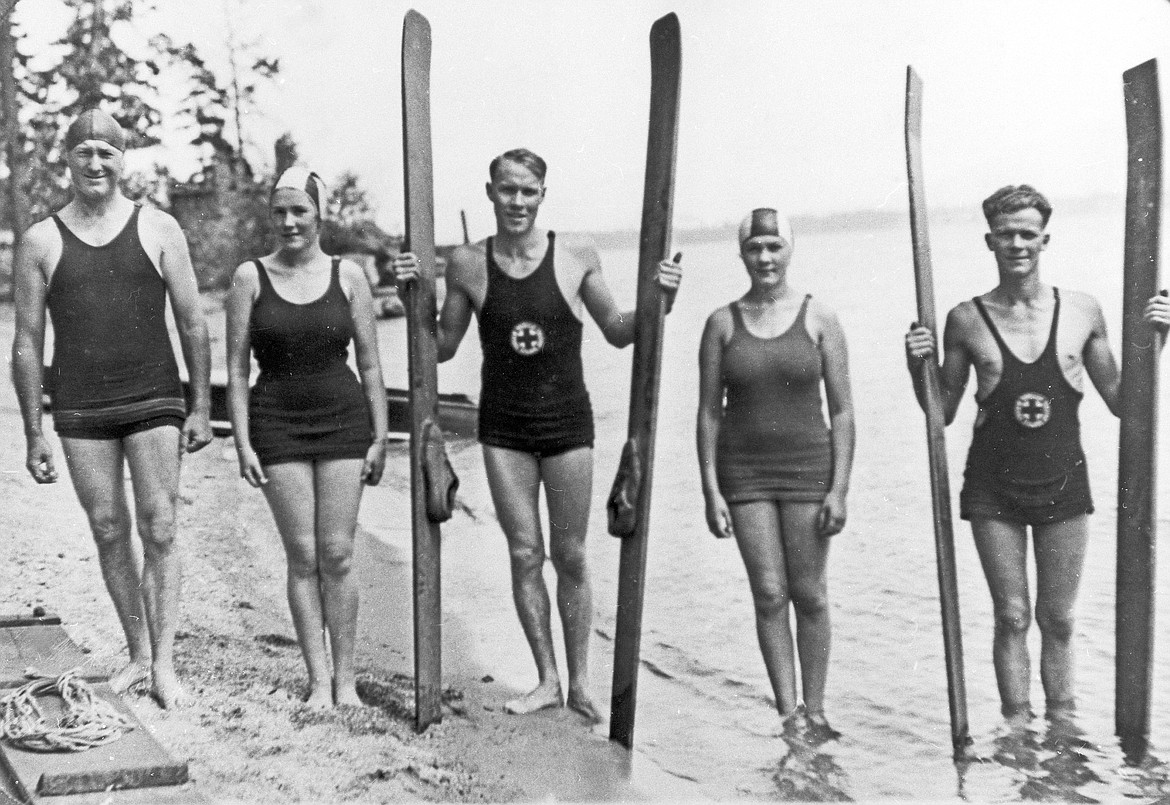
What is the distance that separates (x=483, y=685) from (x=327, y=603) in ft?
1.72

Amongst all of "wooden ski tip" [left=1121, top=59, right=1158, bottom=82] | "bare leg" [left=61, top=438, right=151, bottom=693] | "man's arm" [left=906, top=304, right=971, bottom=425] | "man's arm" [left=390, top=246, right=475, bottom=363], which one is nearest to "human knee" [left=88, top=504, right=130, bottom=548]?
"bare leg" [left=61, top=438, right=151, bottom=693]

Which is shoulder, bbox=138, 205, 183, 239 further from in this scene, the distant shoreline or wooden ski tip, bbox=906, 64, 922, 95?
wooden ski tip, bbox=906, 64, 922, 95

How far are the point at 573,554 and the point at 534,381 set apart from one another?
0.52 m

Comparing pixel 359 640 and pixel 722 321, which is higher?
pixel 722 321

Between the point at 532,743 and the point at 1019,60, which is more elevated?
the point at 1019,60

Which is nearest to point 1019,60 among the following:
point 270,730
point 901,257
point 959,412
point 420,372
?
point 901,257

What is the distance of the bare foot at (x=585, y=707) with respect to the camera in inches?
172

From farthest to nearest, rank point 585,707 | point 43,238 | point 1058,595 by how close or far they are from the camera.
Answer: point 585,707 → point 1058,595 → point 43,238

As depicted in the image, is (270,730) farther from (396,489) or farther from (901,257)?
(901,257)

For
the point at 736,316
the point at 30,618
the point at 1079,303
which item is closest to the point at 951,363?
the point at 1079,303

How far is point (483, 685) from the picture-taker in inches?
172

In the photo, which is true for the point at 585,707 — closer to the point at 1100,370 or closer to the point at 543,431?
the point at 543,431

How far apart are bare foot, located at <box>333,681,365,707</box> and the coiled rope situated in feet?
1.90

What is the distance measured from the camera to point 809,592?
4.23 metres
